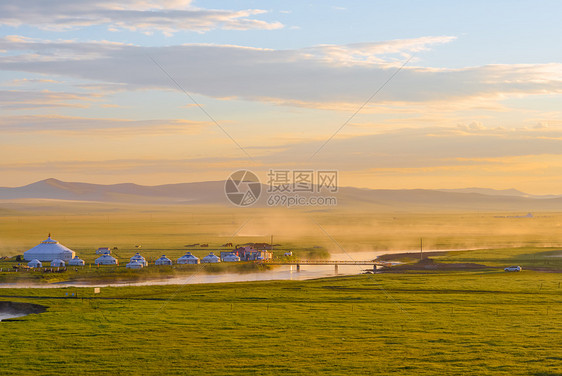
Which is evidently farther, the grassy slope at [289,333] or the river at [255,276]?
the river at [255,276]

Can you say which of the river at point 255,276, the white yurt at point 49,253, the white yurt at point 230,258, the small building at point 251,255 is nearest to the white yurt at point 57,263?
the white yurt at point 49,253

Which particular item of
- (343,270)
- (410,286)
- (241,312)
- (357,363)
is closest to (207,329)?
(241,312)

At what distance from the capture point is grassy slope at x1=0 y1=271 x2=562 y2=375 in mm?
43844

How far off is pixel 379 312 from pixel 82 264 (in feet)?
281

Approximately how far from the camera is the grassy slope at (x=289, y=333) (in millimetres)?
43844

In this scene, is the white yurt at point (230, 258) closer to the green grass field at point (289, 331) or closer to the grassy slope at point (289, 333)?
the green grass field at point (289, 331)

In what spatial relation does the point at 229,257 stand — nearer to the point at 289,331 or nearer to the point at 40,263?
the point at 40,263

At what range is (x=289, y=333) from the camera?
2144 inches

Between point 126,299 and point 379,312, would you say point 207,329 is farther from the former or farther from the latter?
point 126,299

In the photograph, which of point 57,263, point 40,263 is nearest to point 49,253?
point 57,263

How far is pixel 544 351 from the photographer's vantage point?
1881 inches

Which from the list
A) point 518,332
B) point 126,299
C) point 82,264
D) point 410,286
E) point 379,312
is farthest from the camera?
point 82,264

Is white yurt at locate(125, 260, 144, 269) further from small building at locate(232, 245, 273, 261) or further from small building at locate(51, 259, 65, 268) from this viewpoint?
small building at locate(232, 245, 273, 261)

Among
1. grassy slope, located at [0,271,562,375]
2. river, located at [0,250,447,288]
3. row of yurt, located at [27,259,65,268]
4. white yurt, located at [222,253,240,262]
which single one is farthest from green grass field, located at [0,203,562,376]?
white yurt, located at [222,253,240,262]
